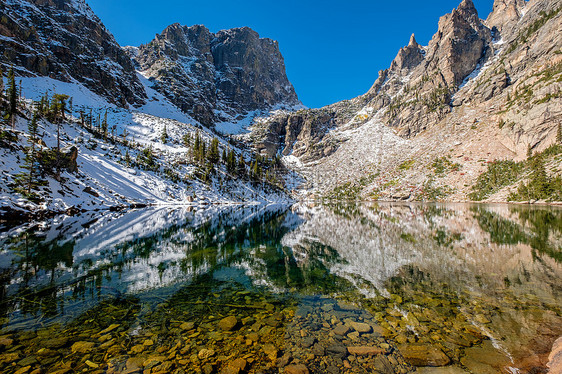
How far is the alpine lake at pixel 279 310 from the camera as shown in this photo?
20.2 feet

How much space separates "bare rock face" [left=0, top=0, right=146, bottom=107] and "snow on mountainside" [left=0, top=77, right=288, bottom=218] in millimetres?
9306

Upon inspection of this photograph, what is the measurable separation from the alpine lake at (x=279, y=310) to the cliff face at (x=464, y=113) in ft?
340

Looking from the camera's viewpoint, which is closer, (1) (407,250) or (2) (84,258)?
(2) (84,258)

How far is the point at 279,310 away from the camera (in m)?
9.40

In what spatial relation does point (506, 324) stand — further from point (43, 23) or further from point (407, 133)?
point (43, 23)

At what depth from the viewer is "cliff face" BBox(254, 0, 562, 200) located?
101 m

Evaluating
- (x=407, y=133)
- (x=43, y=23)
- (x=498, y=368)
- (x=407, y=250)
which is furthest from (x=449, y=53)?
(x=43, y=23)

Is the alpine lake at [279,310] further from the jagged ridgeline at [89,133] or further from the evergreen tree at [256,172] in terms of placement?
the evergreen tree at [256,172]

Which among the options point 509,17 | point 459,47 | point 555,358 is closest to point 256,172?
point 555,358

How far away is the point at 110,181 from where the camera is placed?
61219mm

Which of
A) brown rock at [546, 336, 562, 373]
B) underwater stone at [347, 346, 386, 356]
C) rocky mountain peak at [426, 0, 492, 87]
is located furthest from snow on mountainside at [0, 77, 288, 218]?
rocky mountain peak at [426, 0, 492, 87]

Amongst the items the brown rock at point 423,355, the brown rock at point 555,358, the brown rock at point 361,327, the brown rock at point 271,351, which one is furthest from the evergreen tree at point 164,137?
the brown rock at point 555,358

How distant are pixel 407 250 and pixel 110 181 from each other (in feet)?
230

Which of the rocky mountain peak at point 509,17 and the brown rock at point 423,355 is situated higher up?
the rocky mountain peak at point 509,17
